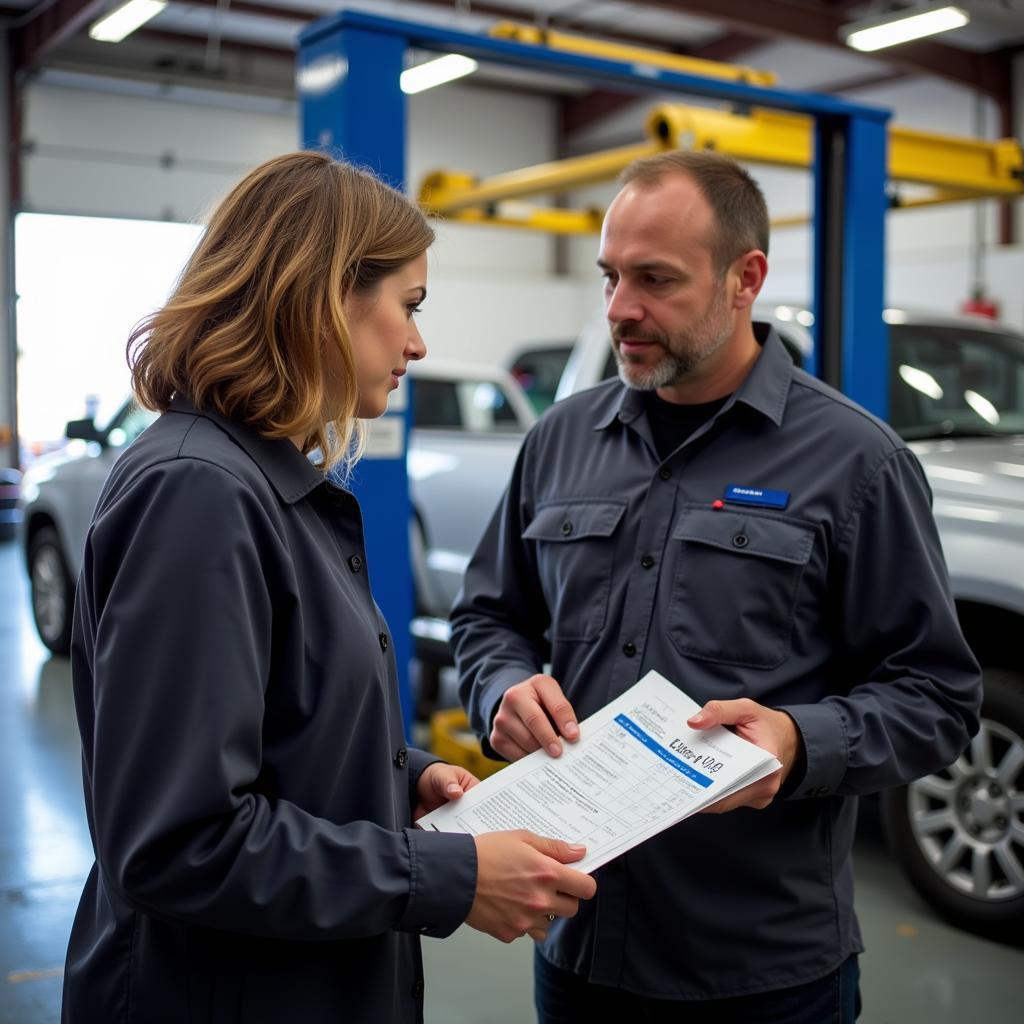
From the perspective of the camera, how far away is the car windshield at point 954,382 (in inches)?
169

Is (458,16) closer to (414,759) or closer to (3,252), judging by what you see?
(3,252)

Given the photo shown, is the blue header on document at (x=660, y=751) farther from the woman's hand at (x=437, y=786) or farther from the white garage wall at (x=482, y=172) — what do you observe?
the white garage wall at (x=482, y=172)

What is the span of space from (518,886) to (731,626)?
26.0 inches

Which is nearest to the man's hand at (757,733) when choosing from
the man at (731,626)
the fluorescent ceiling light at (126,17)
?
the man at (731,626)

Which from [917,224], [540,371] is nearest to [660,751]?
[540,371]

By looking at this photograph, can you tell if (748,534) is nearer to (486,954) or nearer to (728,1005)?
(728,1005)

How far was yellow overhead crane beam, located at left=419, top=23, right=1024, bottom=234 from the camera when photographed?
457 centimetres

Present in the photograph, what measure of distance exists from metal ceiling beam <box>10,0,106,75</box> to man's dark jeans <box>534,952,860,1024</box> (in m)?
12.1

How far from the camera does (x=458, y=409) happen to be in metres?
6.80

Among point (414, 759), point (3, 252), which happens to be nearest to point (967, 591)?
point (414, 759)

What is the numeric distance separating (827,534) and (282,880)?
1.00m

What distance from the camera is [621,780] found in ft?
5.16

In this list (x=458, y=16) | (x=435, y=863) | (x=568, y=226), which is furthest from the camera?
(x=458, y=16)

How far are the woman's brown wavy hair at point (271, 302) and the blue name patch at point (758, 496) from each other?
2.35 feet
